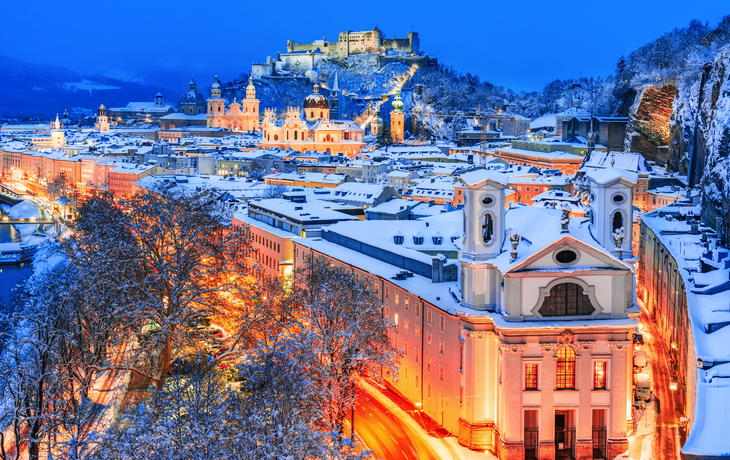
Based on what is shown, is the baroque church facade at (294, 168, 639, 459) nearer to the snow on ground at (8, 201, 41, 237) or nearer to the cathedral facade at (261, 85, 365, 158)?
the snow on ground at (8, 201, 41, 237)

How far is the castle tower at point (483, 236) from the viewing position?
3206 centimetres

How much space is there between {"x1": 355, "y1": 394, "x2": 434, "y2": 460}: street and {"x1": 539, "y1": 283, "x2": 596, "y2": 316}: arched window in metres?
6.27

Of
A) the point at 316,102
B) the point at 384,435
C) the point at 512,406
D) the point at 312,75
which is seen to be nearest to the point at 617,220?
the point at 512,406

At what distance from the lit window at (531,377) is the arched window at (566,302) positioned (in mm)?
1838

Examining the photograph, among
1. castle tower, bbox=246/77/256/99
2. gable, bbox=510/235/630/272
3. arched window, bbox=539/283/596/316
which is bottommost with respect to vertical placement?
arched window, bbox=539/283/596/316

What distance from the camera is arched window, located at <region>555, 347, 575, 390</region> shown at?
102 ft

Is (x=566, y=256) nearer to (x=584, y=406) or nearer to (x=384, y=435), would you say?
(x=584, y=406)

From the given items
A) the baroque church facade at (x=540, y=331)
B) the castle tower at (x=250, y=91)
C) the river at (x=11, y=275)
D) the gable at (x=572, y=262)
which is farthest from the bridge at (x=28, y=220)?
the gable at (x=572, y=262)

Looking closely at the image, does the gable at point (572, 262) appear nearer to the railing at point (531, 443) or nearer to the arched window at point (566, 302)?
the arched window at point (566, 302)

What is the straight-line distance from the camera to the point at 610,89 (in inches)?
5497

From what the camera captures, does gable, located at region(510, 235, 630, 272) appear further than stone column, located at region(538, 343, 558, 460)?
No

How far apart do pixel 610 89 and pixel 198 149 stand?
211 ft

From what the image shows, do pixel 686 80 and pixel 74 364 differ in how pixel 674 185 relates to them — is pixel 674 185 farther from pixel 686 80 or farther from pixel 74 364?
pixel 74 364

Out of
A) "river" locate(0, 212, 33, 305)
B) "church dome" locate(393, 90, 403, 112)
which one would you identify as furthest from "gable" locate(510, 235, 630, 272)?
"church dome" locate(393, 90, 403, 112)
